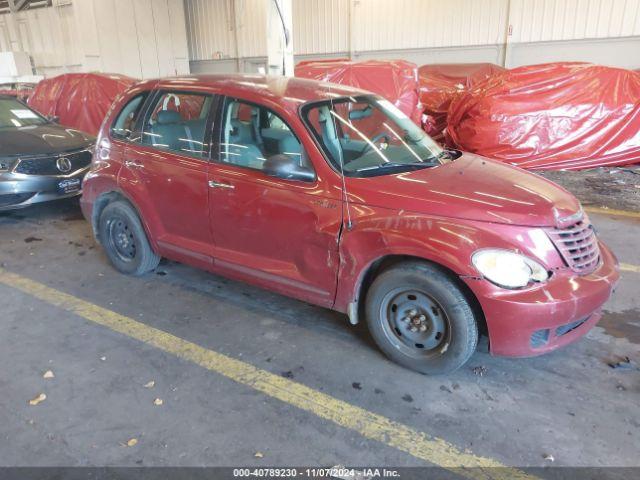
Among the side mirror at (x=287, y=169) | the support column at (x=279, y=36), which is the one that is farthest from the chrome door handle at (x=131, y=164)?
the support column at (x=279, y=36)

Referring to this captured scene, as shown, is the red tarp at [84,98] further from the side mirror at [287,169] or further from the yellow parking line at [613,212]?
the yellow parking line at [613,212]

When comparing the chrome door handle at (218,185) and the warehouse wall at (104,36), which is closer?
the chrome door handle at (218,185)

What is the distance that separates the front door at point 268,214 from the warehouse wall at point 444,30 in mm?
11434

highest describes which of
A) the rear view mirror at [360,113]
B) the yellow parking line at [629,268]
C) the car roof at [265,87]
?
the car roof at [265,87]

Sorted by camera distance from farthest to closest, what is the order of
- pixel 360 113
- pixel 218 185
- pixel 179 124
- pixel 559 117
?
pixel 559 117
pixel 179 124
pixel 360 113
pixel 218 185

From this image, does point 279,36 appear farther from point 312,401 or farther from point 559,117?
point 312,401

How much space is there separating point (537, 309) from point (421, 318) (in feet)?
2.11

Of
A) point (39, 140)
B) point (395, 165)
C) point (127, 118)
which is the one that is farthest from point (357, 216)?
point (39, 140)

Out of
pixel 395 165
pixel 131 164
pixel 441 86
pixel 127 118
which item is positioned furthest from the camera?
pixel 441 86

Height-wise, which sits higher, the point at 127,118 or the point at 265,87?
the point at 265,87

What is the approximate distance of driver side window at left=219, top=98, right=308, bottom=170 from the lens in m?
3.31

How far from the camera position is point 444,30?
44.2 ft

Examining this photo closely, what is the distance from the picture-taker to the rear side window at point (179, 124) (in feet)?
11.8

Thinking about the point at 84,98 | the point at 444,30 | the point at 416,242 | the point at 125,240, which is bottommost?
the point at 125,240
